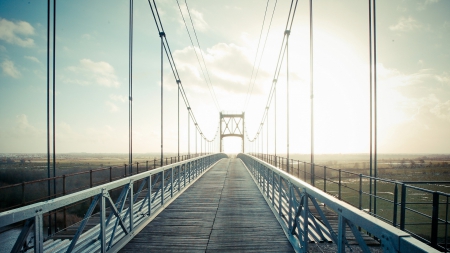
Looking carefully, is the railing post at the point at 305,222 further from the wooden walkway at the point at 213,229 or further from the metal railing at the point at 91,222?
the metal railing at the point at 91,222

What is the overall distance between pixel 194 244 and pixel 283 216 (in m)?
2.02

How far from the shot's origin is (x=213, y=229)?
4.75 m

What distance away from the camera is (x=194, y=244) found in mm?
4027

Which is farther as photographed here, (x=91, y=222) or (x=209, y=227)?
(x=91, y=222)

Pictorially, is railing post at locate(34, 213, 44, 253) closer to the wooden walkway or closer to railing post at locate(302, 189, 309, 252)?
the wooden walkway

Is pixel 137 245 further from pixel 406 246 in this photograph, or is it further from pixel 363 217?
pixel 406 246

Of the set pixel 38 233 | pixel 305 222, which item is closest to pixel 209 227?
pixel 305 222

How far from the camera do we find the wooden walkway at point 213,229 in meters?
3.92

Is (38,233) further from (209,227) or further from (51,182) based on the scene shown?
(51,182)

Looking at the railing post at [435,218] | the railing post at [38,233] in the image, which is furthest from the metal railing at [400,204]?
the railing post at [38,233]

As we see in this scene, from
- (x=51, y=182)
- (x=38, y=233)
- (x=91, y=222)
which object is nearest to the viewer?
(x=38, y=233)

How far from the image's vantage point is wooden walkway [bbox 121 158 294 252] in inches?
154

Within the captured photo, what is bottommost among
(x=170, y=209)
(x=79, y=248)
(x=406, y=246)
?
(x=170, y=209)

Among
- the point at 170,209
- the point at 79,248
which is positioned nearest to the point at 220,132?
the point at 170,209
